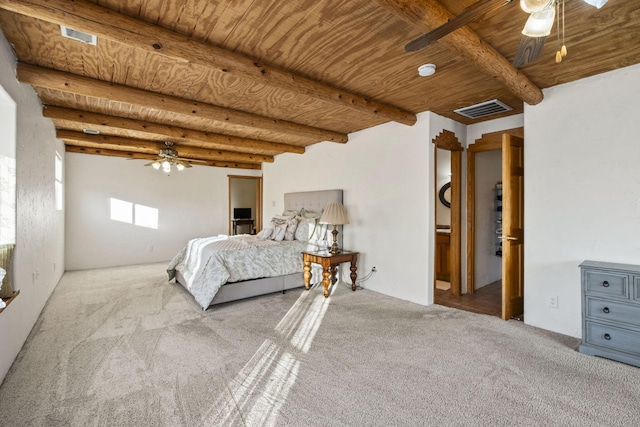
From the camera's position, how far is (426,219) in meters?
3.72

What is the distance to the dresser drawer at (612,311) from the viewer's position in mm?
2298

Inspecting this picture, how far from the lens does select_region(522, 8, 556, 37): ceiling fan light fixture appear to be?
1.30 m

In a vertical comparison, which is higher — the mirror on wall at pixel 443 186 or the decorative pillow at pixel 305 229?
the mirror on wall at pixel 443 186

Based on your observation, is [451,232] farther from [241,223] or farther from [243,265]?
[241,223]

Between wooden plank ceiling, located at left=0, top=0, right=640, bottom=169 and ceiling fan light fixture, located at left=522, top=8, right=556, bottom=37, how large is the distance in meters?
0.56

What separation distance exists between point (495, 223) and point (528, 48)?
3824 mm

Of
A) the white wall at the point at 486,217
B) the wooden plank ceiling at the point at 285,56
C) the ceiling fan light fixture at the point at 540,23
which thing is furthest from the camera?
the white wall at the point at 486,217

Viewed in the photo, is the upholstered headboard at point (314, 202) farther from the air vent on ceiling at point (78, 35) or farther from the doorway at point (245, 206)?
the air vent on ceiling at point (78, 35)

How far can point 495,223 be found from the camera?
4.82 meters

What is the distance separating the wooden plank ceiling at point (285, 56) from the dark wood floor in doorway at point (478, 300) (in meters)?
2.32

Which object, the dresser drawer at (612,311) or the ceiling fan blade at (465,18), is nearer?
the ceiling fan blade at (465,18)

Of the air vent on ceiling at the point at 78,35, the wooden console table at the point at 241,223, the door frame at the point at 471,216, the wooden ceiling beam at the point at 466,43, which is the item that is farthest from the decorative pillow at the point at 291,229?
the wooden console table at the point at 241,223

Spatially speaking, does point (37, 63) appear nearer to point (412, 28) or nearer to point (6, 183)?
point (6, 183)

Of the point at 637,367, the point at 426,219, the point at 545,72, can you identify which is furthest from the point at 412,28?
the point at 637,367
